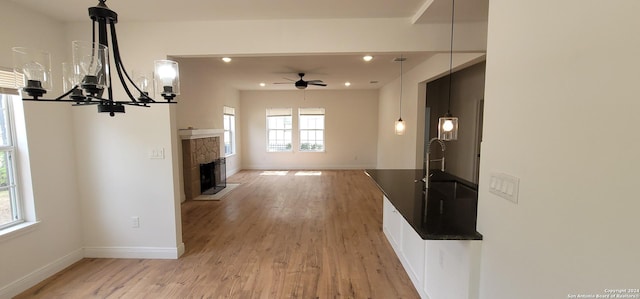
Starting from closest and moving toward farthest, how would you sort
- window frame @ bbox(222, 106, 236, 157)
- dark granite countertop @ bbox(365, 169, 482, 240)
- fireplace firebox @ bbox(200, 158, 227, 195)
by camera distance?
dark granite countertop @ bbox(365, 169, 482, 240) < fireplace firebox @ bbox(200, 158, 227, 195) < window frame @ bbox(222, 106, 236, 157)

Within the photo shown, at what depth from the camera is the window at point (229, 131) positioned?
25.3ft

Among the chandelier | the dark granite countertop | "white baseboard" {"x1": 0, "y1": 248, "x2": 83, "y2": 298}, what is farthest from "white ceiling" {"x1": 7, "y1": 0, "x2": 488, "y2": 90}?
"white baseboard" {"x1": 0, "y1": 248, "x2": 83, "y2": 298}

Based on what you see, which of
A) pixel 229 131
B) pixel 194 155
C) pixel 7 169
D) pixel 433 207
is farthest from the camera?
pixel 229 131

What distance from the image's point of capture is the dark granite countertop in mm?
1502

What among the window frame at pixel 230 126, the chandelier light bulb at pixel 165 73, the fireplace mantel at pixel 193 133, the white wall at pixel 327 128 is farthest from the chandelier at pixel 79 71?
the white wall at pixel 327 128

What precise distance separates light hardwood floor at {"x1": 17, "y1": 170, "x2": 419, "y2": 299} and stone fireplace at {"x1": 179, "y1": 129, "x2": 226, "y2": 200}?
665 millimetres

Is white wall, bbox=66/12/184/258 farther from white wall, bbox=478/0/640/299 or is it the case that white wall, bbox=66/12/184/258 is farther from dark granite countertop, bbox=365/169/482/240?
white wall, bbox=478/0/640/299

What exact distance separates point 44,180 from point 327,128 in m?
7.14

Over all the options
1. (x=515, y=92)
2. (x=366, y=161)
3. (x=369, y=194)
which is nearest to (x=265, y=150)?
(x=366, y=161)

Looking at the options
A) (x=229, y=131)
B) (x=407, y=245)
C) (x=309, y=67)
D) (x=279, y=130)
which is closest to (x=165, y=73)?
→ (x=407, y=245)

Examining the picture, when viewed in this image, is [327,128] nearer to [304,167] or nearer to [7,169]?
[304,167]

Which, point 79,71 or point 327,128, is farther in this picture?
point 327,128

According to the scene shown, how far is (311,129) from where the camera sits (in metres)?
9.09

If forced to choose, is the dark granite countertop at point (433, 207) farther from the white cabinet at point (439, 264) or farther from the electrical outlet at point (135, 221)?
the electrical outlet at point (135, 221)
